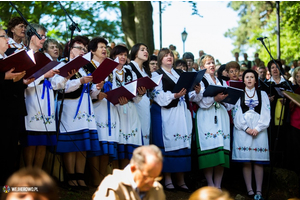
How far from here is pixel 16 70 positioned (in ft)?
15.6

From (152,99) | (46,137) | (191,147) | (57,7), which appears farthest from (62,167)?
(57,7)

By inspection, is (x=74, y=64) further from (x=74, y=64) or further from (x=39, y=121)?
(x=39, y=121)

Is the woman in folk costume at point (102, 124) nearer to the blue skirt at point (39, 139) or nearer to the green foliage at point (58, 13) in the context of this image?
the blue skirt at point (39, 139)

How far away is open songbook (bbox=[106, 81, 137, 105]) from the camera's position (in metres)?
5.86

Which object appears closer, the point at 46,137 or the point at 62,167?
the point at 46,137

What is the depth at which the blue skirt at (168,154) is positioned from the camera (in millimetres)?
6723

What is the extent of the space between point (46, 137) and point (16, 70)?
3.57 feet

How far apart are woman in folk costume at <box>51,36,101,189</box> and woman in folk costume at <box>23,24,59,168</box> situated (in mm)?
287

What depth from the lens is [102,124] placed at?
20.2 feet

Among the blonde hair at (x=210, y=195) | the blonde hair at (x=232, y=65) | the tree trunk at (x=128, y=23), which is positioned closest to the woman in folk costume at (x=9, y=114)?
the blonde hair at (x=210, y=195)

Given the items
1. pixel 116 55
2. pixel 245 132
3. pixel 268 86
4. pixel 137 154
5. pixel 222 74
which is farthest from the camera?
pixel 222 74

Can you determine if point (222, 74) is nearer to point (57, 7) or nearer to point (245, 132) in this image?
point (245, 132)

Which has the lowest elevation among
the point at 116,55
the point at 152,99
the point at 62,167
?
the point at 62,167

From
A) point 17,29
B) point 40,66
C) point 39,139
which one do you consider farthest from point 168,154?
Answer: point 17,29
